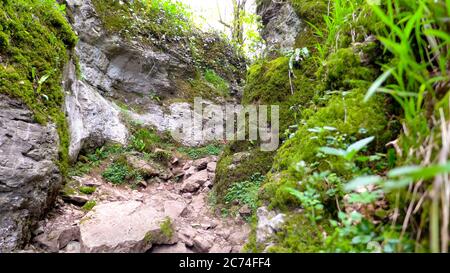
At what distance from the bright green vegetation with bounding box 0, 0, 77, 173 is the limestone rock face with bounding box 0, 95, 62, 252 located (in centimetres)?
16

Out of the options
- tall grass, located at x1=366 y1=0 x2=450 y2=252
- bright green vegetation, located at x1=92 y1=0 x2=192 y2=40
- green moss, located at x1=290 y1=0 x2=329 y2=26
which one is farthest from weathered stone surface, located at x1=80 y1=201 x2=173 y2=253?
bright green vegetation, located at x1=92 y1=0 x2=192 y2=40

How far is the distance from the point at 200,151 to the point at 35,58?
393 centimetres

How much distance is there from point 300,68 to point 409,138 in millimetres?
2767

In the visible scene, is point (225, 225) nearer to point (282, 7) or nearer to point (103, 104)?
point (103, 104)

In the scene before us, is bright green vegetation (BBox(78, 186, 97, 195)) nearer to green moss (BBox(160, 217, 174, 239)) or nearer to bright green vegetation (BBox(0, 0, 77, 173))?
bright green vegetation (BBox(0, 0, 77, 173))

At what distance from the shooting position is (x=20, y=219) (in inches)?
100

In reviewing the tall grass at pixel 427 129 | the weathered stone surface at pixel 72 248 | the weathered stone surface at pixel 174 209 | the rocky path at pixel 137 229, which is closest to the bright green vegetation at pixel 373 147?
the tall grass at pixel 427 129

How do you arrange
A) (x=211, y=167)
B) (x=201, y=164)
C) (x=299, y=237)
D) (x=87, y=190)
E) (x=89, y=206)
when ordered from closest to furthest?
(x=299, y=237), (x=89, y=206), (x=87, y=190), (x=211, y=167), (x=201, y=164)

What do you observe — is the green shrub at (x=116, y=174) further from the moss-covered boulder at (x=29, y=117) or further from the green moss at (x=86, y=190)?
the moss-covered boulder at (x=29, y=117)

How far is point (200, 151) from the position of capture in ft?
21.9

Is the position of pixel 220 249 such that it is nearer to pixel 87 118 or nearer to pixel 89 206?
pixel 89 206

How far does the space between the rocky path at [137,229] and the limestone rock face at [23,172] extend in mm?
220

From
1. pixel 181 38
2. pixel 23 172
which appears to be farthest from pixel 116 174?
pixel 181 38
